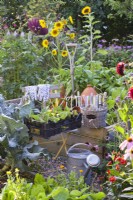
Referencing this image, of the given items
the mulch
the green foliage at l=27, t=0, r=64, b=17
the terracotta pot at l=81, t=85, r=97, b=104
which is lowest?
the mulch

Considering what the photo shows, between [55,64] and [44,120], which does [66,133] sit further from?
[55,64]

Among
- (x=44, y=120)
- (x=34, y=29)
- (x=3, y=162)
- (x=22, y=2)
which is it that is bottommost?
(x=3, y=162)

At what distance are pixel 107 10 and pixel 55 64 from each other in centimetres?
363

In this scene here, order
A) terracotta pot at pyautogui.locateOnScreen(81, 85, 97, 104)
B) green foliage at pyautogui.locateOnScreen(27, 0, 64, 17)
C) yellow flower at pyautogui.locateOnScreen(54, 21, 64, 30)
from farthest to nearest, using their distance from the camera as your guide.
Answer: green foliage at pyautogui.locateOnScreen(27, 0, 64, 17), yellow flower at pyautogui.locateOnScreen(54, 21, 64, 30), terracotta pot at pyautogui.locateOnScreen(81, 85, 97, 104)

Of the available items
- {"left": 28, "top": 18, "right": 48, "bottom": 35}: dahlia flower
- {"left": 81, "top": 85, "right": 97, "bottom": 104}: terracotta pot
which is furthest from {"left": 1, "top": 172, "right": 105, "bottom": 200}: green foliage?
{"left": 28, "top": 18, "right": 48, "bottom": 35}: dahlia flower

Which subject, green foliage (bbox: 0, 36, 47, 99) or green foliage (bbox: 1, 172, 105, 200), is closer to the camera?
green foliage (bbox: 1, 172, 105, 200)

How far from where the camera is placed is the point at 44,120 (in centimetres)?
339

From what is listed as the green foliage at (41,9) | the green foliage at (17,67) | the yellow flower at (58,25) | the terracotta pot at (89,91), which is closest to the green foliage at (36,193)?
the terracotta pot at (89,91)

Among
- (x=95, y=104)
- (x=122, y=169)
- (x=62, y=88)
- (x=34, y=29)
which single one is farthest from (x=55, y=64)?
(x=122, y=169)

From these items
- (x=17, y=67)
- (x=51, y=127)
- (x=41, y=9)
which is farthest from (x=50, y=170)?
(x=41, y=9)

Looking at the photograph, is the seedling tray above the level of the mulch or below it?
above

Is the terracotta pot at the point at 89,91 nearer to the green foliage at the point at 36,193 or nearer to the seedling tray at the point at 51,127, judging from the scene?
the seedling tray at the point at 51,127

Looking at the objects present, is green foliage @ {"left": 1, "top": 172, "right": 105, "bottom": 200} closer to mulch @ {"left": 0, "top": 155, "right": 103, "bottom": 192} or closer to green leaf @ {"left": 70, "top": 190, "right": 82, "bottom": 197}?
green leaf @ {"left": 70, "top": 190, "right": 82, "bottom": 197}

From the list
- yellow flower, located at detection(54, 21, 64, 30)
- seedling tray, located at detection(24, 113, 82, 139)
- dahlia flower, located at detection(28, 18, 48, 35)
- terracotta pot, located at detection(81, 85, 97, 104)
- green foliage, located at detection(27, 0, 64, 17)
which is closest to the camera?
seedling tray, located at detection(24, 113, 82, 139)
